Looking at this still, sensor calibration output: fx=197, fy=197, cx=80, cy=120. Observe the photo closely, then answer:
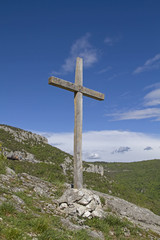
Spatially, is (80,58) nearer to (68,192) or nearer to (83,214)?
(68,192)

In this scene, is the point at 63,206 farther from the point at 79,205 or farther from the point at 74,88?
the point at 74,88

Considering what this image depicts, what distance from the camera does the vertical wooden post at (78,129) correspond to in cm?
930

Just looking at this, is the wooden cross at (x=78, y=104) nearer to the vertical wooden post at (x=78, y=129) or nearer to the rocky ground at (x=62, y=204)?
the vertical wooden post at (x=78, y=129)

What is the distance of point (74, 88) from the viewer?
32.2 feet

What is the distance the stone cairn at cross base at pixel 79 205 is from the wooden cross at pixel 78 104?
48cm

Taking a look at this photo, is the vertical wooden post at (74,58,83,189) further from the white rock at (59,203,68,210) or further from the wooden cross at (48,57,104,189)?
the white rock at (59,203,68,210)

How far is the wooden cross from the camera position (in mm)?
9266

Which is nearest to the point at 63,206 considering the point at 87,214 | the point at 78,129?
the point at 87,214

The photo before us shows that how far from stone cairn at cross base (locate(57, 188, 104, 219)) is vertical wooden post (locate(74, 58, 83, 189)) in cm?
48

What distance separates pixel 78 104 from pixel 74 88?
0.82 m

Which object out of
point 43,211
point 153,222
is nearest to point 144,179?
point 153,222

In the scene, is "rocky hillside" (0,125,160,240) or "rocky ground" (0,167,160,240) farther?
"rocky ground" (0,167,160,240)

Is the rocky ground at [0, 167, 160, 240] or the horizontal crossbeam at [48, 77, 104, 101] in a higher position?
the horizontal crossbeam at [48, 77, 104, 101]

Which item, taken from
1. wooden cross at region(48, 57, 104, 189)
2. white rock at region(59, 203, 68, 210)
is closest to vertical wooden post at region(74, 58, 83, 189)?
wooden cross at region(48, 57, 104, 189)
